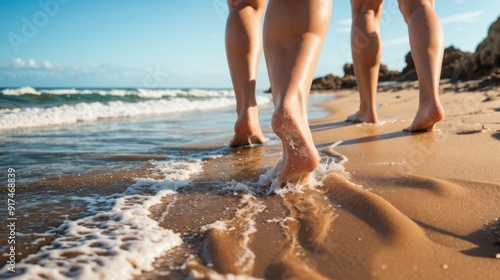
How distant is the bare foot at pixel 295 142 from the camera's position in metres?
1.22

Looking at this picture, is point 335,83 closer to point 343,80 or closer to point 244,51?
point 343,80

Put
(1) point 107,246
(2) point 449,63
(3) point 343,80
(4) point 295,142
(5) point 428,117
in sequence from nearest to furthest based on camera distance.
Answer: (1) point 107,246 < (4) point 295,142 < (5) point 428,117 < (2) point 449,63 < (3) point 343,80

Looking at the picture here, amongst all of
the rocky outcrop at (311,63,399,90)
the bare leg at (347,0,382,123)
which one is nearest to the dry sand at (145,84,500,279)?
the bare leg at (347,0,382,123)

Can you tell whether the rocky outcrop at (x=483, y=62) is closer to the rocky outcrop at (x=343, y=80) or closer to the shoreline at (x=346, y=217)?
the shoreline at (x=346, y=217)

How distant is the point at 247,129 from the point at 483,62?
406 inches

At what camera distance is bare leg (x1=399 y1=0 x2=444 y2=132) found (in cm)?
221

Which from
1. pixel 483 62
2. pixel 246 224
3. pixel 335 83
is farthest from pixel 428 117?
pixel 335 83

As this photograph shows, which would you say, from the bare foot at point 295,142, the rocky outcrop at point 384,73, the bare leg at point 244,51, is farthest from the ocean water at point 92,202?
the rocky outcrop at point 384,73

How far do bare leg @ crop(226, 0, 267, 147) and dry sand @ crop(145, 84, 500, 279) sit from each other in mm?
543

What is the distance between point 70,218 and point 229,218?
47cm

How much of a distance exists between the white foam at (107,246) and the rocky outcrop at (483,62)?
10.6 m

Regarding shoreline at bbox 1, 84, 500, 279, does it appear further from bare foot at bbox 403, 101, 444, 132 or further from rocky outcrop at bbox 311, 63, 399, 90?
rocky outcrop at bbox 311, 63, 399, 90

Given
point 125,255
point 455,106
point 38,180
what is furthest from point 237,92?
point 455,106

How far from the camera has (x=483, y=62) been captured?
33.5 ft
